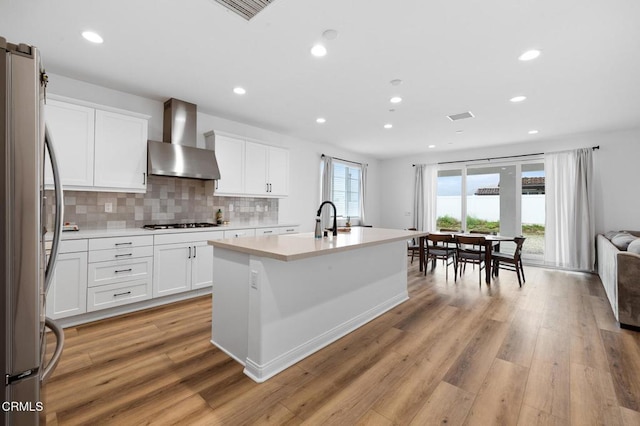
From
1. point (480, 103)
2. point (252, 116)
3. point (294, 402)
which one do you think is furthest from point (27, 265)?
point (480, 103)

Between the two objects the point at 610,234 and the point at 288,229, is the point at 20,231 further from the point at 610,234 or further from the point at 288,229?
the point at 610,234

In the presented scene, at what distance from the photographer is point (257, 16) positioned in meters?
2.14

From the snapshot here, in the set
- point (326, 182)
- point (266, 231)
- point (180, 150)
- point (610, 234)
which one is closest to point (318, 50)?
point (180, 150)

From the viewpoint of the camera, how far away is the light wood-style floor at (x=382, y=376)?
5.50ft

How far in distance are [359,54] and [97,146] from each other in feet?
9.71

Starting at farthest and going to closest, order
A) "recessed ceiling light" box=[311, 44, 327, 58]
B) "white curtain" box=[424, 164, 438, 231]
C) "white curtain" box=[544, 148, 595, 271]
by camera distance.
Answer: "white curtain" box=[424, 164, 438, 231], "white curtain" box=[544, 148, 595, 271], "recessed ceiling light" box=[311, 44, 327, 58]

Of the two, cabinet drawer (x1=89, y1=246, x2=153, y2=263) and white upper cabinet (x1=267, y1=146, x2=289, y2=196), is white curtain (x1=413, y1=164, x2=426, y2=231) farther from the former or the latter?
cabinet drawer (x1=89, y1=246, x2=153, y2=263)

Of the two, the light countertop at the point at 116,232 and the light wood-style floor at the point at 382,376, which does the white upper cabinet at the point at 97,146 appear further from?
the light wood-style floor at the point at 382,376

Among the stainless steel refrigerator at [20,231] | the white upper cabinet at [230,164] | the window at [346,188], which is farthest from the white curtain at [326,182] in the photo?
the stainless steel refrigerator at [20,231]

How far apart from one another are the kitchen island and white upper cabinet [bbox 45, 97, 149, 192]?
1834 millimetres

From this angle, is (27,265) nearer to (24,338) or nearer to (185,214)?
(24,338)

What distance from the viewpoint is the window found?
271 inches

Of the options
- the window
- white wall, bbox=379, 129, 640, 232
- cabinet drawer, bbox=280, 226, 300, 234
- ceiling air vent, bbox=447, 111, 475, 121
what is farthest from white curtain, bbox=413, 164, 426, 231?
cabinet drawer, bbox=280, 226, 300, 234

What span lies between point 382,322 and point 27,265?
2831 millimetres
